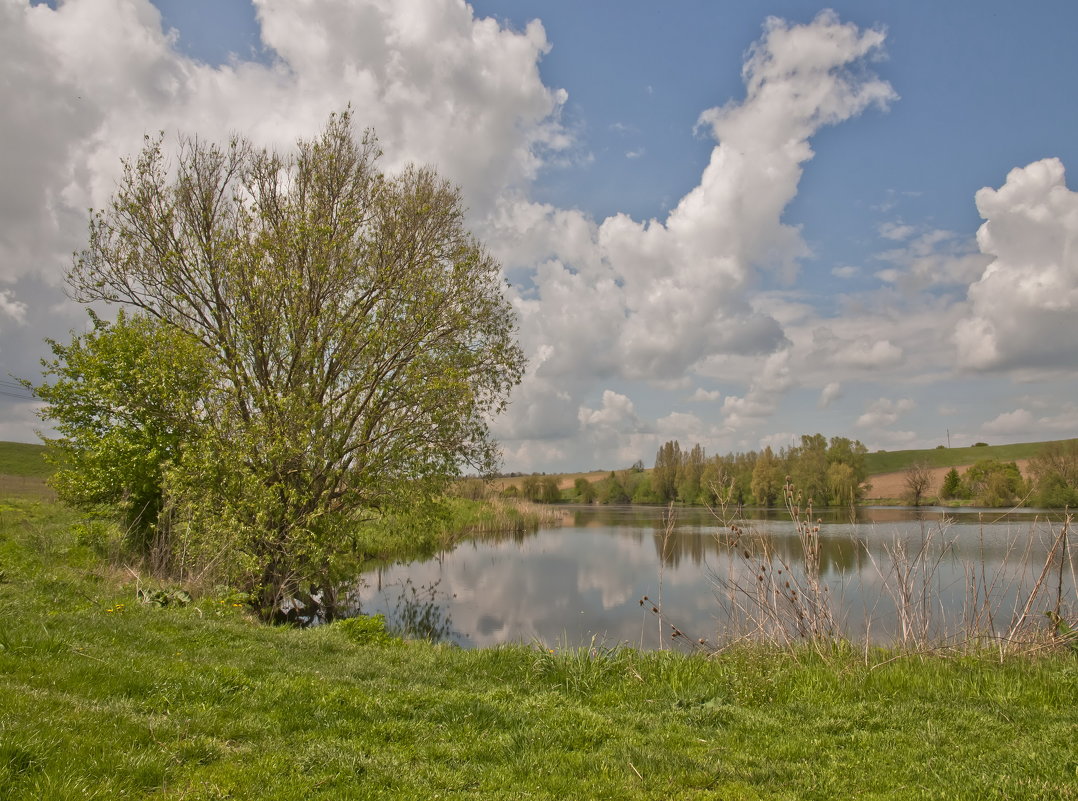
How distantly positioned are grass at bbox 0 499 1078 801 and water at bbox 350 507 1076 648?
3.34 ft

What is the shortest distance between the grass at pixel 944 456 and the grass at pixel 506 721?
89.8 m

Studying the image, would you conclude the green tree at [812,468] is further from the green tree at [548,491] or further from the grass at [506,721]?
the grass at [506,721]

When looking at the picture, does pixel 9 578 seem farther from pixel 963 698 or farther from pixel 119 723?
pixel 963 698

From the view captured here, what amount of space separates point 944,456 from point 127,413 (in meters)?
106

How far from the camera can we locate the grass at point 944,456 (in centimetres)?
8506

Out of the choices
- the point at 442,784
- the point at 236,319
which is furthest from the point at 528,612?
the point at 442,784

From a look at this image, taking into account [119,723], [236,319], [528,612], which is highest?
[236,319]

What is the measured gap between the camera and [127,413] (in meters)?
15.1

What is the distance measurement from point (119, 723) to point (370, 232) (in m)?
13.0

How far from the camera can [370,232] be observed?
15.8 m

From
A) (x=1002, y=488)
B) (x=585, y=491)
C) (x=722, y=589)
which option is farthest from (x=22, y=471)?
(x=1002, y=488)

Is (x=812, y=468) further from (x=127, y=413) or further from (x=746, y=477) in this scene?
(x=127, y=413)

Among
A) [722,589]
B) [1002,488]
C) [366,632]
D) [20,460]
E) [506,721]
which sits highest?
[20,460]

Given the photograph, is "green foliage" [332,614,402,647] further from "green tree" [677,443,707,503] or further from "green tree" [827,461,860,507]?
"green tree" [677,443,707,503]
